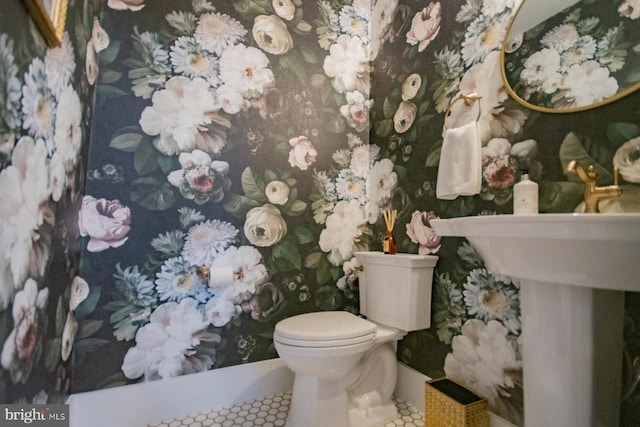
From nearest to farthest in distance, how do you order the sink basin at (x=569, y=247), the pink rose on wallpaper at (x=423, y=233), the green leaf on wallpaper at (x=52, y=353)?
1. the sink basin at (x=569, y=247)
2. the green leaf on wallpaper at (x=52, y=353)
3. the pink rose on wallpaper at (x=423, y=233)

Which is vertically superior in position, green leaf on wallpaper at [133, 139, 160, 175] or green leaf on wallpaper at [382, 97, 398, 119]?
green leaf on wallpaper at [382, 97, 398, 119]

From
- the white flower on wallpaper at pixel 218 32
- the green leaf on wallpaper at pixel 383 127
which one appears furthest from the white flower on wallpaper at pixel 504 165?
the white flower on wallpaper at pixel 218 32

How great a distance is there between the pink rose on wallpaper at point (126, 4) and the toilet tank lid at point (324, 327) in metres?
1.56

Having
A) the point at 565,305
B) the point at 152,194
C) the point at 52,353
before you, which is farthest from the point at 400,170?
the point at 52,353

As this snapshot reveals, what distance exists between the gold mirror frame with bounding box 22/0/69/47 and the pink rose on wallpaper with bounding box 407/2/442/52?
1465 mm

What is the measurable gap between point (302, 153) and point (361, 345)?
3.34 feet

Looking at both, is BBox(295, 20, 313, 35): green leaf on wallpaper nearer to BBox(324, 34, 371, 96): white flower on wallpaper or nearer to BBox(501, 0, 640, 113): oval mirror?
BBox(324, 34, 371, 96): white flower on wallpaper

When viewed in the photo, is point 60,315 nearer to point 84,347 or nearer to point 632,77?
point 84,347

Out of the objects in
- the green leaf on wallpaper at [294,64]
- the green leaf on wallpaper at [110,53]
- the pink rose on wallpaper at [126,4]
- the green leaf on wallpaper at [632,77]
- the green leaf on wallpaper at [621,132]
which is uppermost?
the pink rose on wallpaper at [126,4]

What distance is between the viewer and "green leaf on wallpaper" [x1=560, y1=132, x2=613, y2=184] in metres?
0.90

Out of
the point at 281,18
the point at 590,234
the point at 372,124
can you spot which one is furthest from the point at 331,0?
the point at 590,234

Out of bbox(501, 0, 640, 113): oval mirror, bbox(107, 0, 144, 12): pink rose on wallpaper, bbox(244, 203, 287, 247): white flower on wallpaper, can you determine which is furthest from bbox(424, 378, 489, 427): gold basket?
bbox(107, 0, 144, 12): pink rose on wallpaper

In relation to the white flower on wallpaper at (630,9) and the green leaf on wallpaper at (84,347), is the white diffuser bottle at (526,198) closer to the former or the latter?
the white flower on wallpaper at (630,9)

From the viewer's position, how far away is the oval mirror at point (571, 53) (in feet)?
2.88
